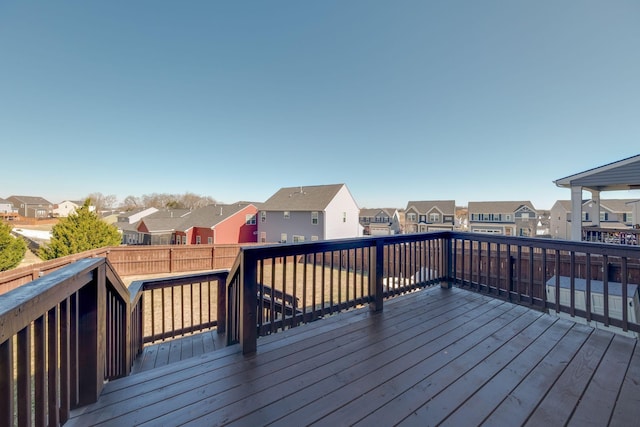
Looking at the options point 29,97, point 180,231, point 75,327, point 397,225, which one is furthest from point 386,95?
point 397,225

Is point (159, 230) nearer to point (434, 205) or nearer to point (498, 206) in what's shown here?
point (434, 205)

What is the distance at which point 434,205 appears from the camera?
32.8 metres

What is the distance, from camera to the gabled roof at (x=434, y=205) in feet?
104

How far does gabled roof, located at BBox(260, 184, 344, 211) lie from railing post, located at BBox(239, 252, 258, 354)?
1665 centimetres

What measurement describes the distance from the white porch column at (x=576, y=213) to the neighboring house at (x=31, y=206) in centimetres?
7252

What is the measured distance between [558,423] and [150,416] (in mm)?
2494

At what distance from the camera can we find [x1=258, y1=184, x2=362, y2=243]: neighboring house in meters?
19.3

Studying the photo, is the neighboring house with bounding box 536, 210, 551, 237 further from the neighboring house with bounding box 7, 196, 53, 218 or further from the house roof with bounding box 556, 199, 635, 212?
the neighboring house with bounding box 7, 196, 53, 218

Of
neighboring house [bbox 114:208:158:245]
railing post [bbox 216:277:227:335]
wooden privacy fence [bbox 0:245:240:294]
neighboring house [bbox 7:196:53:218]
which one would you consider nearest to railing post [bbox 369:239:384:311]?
railing post [bbox 216:277:227:335]

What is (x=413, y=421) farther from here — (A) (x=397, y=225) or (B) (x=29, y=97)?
(A) (x=397, y=225)

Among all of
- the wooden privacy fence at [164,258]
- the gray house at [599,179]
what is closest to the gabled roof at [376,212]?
the wooden privacy fence at [164,258]

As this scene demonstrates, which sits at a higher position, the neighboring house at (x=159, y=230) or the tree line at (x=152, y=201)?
the tree line at (x=152, y=201)

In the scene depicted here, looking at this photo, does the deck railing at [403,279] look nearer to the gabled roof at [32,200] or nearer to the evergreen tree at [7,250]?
the evergreen tree at [7,250]

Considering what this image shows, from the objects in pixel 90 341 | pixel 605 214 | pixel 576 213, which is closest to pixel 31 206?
pixel 90 341
